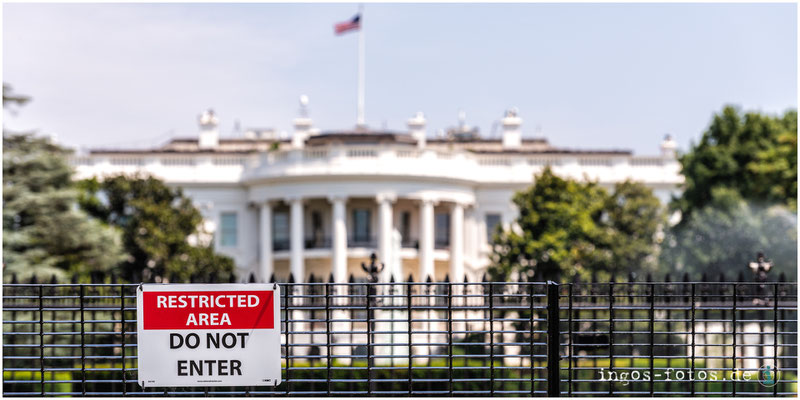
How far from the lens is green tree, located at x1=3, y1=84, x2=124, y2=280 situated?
2992 cm

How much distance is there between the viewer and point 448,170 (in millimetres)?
48875

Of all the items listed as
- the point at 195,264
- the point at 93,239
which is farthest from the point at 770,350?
the point at 195,264

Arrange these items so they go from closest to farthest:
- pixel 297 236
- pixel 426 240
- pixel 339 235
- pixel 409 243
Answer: pixel 339 235 < pixel 426 240 < pixel 297 236 < pixel 409 243

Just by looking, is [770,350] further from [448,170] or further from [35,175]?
[448,170]

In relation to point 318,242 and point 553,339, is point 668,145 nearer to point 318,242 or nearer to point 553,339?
point 318,242

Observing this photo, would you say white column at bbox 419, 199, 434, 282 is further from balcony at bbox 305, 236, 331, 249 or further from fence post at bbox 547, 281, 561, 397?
fence post at bbox 547, 281, 561, 397

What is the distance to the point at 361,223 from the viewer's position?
2002 inches

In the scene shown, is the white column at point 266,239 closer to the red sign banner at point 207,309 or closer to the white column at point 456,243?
the white column at point 456,243

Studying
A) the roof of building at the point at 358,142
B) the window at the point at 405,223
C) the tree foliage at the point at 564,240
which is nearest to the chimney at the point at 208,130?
the roof of building at the point at 358,142

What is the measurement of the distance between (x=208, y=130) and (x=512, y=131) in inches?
639

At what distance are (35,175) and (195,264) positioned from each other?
10.8 metres

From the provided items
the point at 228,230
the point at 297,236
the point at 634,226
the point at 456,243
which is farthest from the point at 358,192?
the point at 634,226

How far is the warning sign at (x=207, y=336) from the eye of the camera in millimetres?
9828

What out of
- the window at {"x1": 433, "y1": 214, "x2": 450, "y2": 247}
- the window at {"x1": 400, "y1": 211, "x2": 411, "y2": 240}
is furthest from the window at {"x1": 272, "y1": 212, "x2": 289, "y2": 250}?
the window at {"x1": 433, "y1": 214, "x2": 450, "y2": 247}
